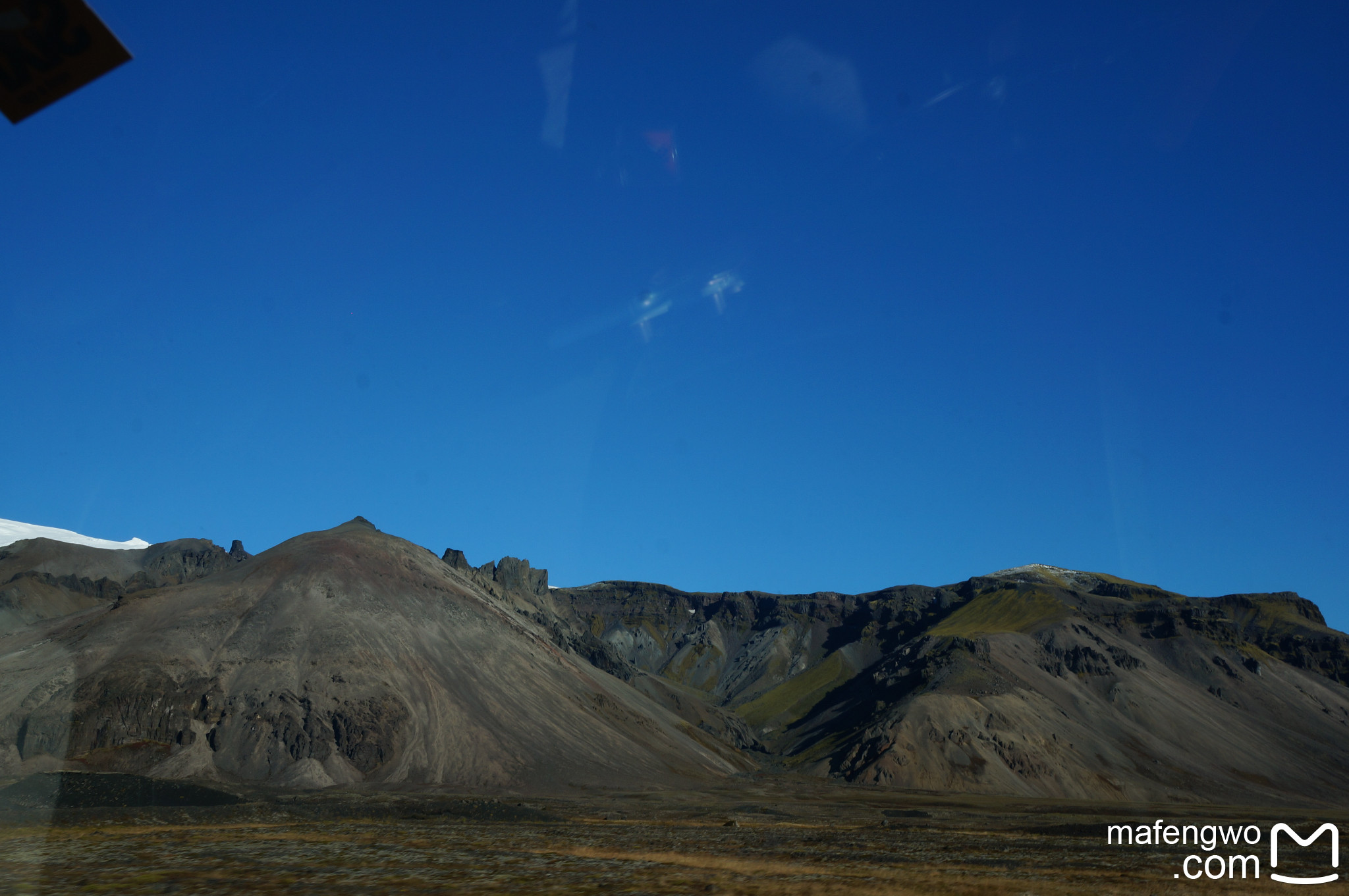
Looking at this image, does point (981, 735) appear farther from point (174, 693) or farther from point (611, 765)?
point (174, 693)

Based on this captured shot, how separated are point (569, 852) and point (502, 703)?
8048cm

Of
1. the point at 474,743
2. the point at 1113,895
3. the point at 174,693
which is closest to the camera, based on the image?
the point at 1113,895

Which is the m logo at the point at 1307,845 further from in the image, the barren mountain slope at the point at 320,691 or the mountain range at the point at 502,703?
the barren mountain slope at the point at 320,691

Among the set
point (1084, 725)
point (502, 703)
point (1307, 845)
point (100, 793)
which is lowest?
point (100, 793)

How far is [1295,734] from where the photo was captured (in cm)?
17000

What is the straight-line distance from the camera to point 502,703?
12294 centimetres

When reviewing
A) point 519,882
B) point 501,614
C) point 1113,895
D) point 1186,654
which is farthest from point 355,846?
point 1186,654

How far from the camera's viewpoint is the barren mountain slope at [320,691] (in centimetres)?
9856

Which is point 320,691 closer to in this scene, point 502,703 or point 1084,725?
point 502,703

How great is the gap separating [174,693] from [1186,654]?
663ft

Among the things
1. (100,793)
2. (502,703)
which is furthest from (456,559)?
(100,793)

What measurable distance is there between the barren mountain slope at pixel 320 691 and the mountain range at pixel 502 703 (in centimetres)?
34

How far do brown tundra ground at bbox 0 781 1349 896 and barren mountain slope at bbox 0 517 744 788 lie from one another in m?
17.3

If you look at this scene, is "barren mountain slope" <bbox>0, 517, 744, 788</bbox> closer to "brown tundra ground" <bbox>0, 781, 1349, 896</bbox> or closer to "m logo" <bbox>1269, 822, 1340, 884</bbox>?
"brown tundra ground" <bbox>0, 781, 1349, 896</bbox>
